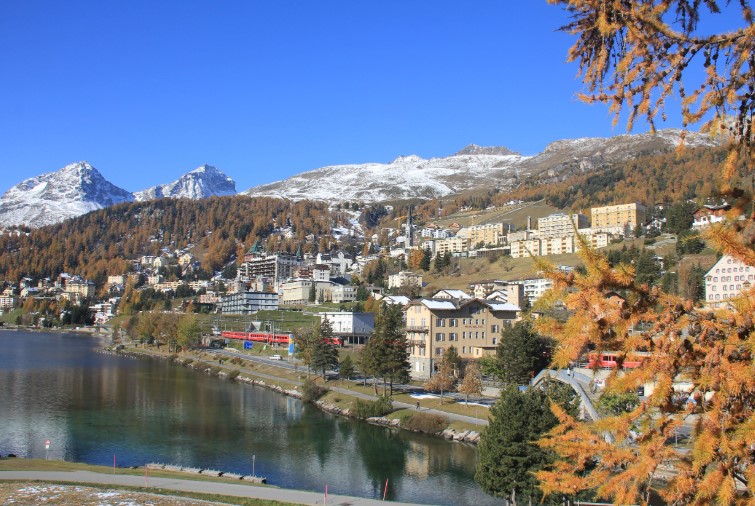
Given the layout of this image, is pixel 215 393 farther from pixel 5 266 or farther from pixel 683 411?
pixel 5 266

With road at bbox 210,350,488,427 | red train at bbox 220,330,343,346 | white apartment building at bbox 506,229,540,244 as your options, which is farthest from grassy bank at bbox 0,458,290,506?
white apartment building at bbox 506,229,540,244

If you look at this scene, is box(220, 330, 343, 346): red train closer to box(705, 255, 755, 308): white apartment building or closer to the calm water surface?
the calm water surface

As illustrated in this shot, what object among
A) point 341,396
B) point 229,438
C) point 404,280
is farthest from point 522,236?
point 229,438

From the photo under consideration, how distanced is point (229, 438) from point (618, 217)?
109 meters

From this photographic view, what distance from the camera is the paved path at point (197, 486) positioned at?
57.3ft

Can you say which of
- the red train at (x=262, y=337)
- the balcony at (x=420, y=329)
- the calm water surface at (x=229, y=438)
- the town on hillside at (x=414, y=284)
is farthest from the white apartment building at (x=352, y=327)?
the balcony at (x=420, y=329)

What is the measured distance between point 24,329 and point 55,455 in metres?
118

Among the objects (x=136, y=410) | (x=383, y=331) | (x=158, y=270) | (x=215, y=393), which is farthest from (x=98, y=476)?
(x=158, y=270)

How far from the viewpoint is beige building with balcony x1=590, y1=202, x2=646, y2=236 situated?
382ft

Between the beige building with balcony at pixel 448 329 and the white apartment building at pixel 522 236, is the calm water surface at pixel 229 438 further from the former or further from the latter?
the white apartment building at pixel 522 236

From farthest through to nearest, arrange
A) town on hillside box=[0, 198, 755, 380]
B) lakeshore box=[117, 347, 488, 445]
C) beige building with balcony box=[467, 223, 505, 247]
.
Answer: beige building with balcony box=[467, 223, 505, 247], town on hillside box=[0, 198, 755, 380], lakeshore box=[117, 347, 488, 445]

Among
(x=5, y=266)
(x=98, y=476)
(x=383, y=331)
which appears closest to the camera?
(x=98, y=476)

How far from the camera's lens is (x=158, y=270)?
607 feet

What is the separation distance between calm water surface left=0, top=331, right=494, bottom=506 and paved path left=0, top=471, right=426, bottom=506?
132 inches
